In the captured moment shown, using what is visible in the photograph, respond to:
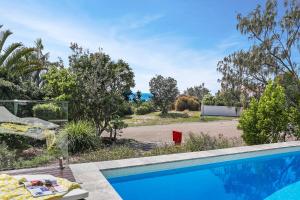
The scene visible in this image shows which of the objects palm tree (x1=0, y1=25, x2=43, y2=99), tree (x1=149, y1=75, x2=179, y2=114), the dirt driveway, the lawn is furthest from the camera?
tree (x1=149, y1=75, x2=179, y2=114)

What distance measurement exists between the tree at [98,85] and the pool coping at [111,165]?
19.2ft

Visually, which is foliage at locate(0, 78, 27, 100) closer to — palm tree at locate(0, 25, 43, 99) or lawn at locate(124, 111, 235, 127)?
palm tree at locate(0, 25, 43, 99)

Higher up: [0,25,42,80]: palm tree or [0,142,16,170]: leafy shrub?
A: [0,25,42,80]: palm tree

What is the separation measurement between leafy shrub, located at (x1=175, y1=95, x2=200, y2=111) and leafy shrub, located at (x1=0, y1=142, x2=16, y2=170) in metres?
32.8

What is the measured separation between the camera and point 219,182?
26.5 feet

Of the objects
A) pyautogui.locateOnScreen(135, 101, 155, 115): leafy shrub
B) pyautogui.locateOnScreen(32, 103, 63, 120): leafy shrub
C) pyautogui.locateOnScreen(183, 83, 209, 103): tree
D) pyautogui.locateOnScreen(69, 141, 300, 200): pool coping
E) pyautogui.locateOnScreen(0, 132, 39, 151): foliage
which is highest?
pyautogui.locateOnScreen(183, 83, 209, 103): tree

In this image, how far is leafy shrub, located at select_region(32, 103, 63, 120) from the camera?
7094 mm

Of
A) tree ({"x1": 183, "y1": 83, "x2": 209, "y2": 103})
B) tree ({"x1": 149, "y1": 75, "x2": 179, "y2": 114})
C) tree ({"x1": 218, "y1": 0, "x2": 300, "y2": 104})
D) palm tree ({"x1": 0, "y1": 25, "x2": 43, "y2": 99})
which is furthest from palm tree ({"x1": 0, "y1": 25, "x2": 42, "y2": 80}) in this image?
tree ({"x1": 183, "y1": 83, "x2": 209, "y2": 103})

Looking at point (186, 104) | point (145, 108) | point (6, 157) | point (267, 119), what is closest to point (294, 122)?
point (267, 119)

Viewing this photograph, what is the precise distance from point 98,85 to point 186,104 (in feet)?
88.4

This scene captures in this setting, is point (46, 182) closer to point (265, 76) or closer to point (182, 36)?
point (182, 36)

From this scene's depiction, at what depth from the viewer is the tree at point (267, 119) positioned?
1181 centimetres

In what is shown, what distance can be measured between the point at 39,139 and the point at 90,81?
6.54 meters

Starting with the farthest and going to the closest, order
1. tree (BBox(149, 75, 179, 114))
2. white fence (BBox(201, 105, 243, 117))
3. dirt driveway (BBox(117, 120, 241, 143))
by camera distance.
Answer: white fence (BBox(201, 105, 243, 117))
tree (BBox(149, 75, 179, 114))
dirt driveway (BBox(117, 120, 241, 143))
